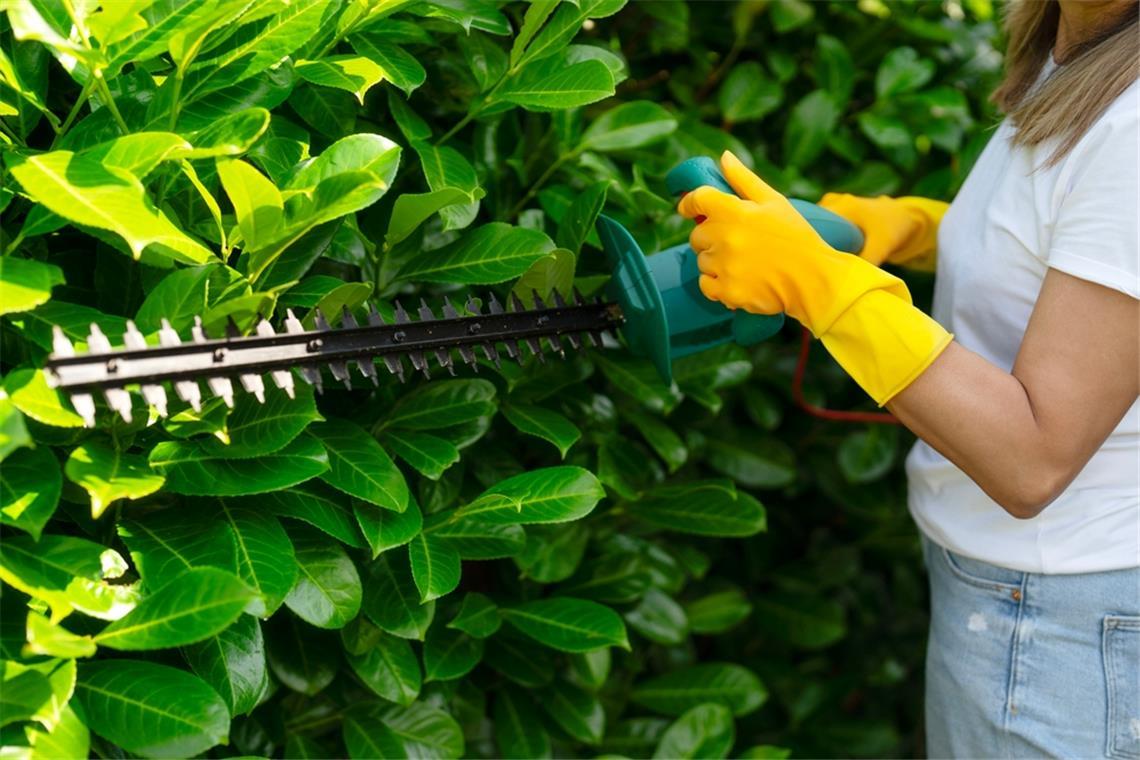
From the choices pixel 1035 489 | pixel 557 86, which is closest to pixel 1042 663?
pixel 1035 489

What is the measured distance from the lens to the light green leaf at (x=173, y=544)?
0.98 m

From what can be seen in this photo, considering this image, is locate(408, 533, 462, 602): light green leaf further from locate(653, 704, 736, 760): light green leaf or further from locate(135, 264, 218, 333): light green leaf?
locate(653, 704, 736, 760): light green leaf

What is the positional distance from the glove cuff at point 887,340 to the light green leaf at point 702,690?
69 cm

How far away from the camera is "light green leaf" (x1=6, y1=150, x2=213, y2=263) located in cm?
85

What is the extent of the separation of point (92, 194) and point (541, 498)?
0.52 meters

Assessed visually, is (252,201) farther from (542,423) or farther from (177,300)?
(542,423)

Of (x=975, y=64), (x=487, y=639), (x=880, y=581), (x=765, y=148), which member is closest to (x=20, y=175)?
(x=487, y=639)

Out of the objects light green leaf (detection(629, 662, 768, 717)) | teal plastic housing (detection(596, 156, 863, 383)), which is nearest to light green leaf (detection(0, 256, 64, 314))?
teal plastic housing (detection(596, 156, 863, 383))

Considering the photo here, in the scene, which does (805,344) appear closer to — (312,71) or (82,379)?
(312,71)

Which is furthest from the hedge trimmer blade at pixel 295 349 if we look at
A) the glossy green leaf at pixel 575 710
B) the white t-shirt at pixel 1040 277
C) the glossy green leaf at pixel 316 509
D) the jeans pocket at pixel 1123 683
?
the jeans pocket at pixel 1123 683

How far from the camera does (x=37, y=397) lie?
2.82 ft

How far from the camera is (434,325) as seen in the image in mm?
1085

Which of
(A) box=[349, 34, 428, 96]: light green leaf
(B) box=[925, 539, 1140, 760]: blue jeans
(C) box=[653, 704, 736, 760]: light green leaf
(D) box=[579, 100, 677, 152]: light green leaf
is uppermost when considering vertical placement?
(A) box=[349, 34, 428, 96]: light green leaf

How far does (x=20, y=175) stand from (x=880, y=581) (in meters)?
1.77
